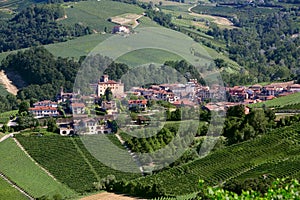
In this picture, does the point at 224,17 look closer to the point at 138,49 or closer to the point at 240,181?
the point at 138,49

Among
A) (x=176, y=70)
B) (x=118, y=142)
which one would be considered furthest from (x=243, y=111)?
(x=176, y=70)

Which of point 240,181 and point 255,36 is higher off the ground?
point 240,181

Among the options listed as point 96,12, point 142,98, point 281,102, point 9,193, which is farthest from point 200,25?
point 9,193

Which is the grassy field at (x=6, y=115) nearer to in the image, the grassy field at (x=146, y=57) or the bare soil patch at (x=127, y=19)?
the grassy field at (x=146, y=57)

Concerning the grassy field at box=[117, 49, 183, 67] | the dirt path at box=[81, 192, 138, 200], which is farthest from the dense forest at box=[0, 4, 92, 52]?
the dirt path at box=[81, 192, 138, 200]

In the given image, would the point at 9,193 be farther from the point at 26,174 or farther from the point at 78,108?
the point at 78,108
